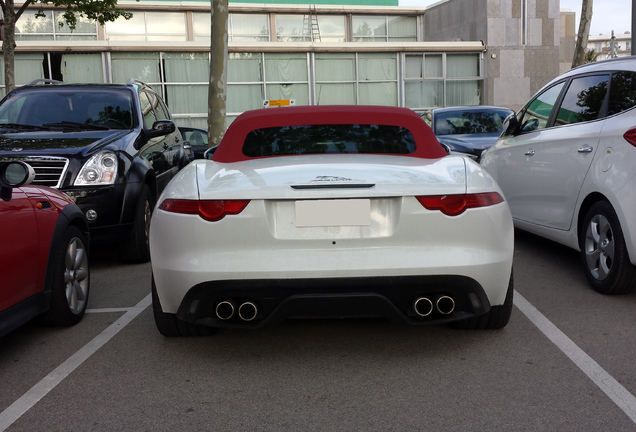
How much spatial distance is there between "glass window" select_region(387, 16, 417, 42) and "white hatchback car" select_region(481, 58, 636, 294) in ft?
116

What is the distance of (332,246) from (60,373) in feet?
5.35

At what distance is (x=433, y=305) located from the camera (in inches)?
140

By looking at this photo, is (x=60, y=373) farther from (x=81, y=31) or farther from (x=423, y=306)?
(x=81, y=31)

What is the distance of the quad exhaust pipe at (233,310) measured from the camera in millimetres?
3535

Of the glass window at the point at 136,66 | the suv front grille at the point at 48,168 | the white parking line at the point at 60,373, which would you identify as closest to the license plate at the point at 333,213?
the white parking line at the point at 60,373

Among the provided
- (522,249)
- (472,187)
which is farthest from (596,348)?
(522,249)

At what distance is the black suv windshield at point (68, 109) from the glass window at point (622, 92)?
190 inches

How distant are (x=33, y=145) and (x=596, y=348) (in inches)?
199

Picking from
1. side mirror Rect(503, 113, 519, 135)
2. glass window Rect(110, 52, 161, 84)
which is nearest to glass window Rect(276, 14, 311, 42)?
glass window Rect(110, 52, 161, 84)

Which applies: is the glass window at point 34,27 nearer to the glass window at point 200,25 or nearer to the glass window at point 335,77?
the glass window at point 200,25

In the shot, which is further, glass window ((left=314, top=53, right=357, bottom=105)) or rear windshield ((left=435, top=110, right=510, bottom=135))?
glass window ((left=314, top=53, right=357, bottom=105))

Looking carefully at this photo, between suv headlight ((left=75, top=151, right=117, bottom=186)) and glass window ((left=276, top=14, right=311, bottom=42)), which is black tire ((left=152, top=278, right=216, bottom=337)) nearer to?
suv headlight ((left=75, top=151, right=117, bottom=186))

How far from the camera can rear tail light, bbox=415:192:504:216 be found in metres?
3.50

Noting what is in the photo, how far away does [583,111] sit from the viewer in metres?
5.62
